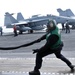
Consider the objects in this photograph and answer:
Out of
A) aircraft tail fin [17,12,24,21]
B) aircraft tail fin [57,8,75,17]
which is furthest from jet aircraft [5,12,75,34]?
aircraft tail fin [57,8,75,17]

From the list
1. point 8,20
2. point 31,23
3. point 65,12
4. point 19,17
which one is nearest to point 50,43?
point 31,23

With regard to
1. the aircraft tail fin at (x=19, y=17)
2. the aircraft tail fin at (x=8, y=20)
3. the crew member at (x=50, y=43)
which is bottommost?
the aircraft tail fin at (x=19, y=17)

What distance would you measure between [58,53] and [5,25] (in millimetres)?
58238

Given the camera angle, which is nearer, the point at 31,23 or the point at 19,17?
the point at 31,23

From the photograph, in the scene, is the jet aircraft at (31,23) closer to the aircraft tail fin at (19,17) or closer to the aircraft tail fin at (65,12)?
the aircraft tail fin at (19,17)

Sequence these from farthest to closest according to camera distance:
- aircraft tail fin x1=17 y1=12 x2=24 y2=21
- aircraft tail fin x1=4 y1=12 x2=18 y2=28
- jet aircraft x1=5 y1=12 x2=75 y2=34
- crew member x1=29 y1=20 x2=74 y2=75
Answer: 1. aircraft tail fin x1=17 y1=12 x2=24 y2=21
2. aircraft tail fin x1=4 y1=12 x2=18 y2=28
3. jet aircraft x1=5 y1=12 x2=75 y2=34
4. crew member x1=29 y1=20 x2=74 y2=75

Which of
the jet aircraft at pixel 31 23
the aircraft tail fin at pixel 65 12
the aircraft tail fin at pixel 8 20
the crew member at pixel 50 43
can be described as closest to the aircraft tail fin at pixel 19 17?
the aircraft tail fin at pixel 8 20

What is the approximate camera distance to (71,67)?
30.8ft

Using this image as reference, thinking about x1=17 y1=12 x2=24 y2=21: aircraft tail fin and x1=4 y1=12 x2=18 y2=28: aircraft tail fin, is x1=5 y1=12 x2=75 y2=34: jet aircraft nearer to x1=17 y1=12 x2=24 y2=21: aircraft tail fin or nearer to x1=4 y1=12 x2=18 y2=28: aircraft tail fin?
x1=4 y1=12 x2=18 y2=28: aircraft tail fin

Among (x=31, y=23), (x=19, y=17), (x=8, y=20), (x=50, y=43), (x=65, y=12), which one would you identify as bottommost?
(x=19, y=17)

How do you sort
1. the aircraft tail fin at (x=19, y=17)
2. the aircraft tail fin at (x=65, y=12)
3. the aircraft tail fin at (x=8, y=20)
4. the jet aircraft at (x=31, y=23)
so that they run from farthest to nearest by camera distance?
the aircraft tail fin at (x=65, y=12) → the aircraft tail fin at (x=19, y=17) → the aircraft tail fin at (x=8, y=20) → the jet aircraft at (x=31, y=23)

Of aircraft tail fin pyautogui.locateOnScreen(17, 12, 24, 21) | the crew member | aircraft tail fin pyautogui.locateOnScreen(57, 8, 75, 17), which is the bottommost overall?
aircraft tail fin pyautogui.locateOnScreen(17, 12, 24, 21)

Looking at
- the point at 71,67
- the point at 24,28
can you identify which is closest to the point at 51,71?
the point at 71,67

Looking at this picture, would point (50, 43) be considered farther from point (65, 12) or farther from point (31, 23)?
point (65, 12)
